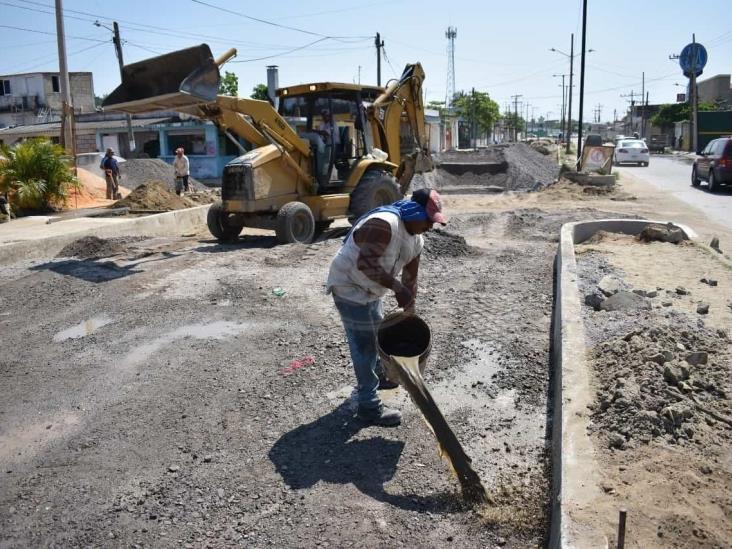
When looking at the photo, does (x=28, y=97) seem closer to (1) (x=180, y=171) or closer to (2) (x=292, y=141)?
(1) (x=180, y=171)

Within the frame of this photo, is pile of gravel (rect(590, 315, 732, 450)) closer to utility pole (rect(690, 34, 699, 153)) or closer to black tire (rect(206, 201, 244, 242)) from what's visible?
black tire (rect(206, 201, 244, 242))

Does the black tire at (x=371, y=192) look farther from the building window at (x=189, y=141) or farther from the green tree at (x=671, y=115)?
the green tree at (x=671, y=115)

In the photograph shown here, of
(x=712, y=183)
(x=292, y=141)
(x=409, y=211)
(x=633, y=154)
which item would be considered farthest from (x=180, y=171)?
(x=633, y=154)

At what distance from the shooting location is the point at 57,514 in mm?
3525

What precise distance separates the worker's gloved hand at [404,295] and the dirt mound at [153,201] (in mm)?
13363

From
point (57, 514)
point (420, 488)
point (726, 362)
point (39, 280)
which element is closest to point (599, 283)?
point (726, 362)

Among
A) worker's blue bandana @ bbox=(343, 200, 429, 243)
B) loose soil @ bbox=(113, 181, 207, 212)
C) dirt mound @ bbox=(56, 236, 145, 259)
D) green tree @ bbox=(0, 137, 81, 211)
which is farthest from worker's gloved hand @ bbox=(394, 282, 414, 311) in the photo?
green tree @ bbox=(0, 137, 81, 211)

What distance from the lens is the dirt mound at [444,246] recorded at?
1025 cm

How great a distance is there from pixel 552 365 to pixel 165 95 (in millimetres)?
6689

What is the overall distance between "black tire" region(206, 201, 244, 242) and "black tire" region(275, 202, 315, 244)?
128cm

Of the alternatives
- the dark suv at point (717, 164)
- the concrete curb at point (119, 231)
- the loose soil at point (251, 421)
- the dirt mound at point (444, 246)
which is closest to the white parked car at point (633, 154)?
the dark suv at point (717, 164)

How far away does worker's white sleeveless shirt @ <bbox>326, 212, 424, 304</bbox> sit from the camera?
13.1ft

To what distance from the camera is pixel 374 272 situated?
155 inches

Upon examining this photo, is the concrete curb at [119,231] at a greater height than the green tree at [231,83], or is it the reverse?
the green tree at [231,83]
